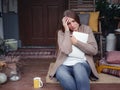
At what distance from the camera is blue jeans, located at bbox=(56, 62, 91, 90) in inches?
110

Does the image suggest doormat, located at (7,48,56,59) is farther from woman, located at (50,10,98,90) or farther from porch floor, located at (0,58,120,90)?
woman, located at (50,10,98,90)

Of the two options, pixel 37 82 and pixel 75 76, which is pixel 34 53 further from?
pixel 75 76

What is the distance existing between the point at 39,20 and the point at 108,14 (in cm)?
136

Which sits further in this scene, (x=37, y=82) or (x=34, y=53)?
(x=34, y=53)

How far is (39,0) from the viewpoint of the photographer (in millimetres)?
5461

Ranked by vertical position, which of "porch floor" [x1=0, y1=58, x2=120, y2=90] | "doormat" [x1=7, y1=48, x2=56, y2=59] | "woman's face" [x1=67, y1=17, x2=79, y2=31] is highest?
"woman's face" [x1=67, y1=17, x2=79, y2=31]

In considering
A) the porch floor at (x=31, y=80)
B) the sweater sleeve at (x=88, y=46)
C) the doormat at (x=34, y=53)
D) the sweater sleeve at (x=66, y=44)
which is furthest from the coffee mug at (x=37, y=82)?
the doormat at (x=34, y=53)

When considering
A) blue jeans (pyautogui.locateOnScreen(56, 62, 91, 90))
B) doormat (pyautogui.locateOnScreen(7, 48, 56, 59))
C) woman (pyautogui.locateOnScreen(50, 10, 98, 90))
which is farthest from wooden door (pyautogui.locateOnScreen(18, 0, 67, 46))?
blue jeans (pyautogui.locateOnScreen(56, 62, 91, 90))

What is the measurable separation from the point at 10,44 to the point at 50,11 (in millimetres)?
1020

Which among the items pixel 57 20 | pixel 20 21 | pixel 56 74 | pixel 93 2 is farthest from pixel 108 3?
pixel 56 74

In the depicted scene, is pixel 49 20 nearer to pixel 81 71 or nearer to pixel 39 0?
pixel 39 0

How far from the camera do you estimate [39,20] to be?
557cm

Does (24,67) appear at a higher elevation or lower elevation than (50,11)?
lower

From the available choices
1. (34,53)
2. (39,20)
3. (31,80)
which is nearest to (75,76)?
(31,80)
